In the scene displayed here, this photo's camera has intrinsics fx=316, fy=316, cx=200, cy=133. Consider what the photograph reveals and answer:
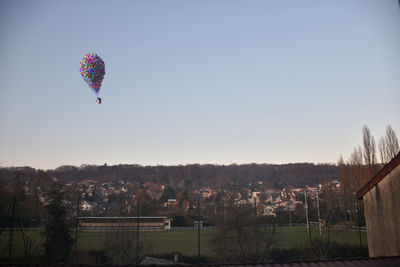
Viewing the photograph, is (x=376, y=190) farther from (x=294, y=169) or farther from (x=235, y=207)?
(x=294, y=169)

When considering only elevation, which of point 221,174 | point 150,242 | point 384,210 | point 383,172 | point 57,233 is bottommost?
point 150,242

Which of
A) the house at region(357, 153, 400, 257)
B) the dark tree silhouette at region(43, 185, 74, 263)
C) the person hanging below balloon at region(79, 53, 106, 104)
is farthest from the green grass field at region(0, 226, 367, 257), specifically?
the person hanging below balloon at region(79, 53, 106, 104)

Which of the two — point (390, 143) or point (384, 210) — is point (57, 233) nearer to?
point (384, 210)

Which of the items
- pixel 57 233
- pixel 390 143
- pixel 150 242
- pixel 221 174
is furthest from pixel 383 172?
pixel 221 174

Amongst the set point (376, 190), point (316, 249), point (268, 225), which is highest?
point (376, 190)

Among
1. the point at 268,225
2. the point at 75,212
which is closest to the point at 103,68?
the point at 75,212

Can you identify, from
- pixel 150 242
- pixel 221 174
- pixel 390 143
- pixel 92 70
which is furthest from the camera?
pixel 221 174

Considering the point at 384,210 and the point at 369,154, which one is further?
the point at 369,154

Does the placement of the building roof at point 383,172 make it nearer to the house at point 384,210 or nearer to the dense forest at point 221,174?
the house at point 384,210
